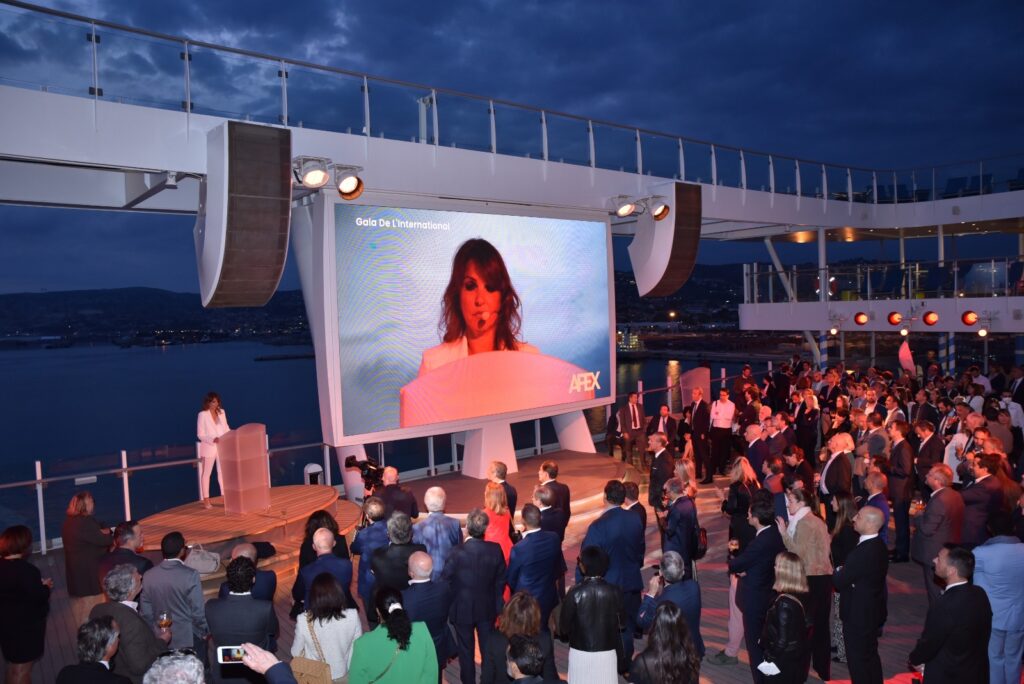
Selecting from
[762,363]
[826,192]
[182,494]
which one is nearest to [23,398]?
[182,494]

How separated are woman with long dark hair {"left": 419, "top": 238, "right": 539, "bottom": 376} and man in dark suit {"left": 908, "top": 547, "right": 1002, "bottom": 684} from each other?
22.8 feet

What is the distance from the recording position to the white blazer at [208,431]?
9023 millimetres

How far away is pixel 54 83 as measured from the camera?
7.35m

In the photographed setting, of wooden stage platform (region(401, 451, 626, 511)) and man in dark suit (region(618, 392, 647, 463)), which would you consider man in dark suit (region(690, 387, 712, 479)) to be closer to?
man in dark suit (region(618, 392, 647, 463))

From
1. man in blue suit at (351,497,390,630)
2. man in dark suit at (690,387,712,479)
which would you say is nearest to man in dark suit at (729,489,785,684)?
man in blue suit at (351,497,390,630)

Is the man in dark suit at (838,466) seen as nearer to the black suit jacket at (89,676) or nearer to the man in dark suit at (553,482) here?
the man in dark suit at (553,482)

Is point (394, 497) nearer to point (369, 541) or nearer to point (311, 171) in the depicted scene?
point (369, 541)

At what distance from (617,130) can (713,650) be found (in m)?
8.73

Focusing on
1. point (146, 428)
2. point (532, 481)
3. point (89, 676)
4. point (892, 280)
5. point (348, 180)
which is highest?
point (348, 180)

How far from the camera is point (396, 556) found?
16.4ft

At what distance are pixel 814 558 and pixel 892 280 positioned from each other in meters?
14.7

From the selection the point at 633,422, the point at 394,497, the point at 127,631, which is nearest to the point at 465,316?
the point at 633,422

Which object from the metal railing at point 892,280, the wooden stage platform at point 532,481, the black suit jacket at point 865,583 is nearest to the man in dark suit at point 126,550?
the wooden stage platform at point 532,481

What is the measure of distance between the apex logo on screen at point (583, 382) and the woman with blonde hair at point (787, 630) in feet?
25.0
